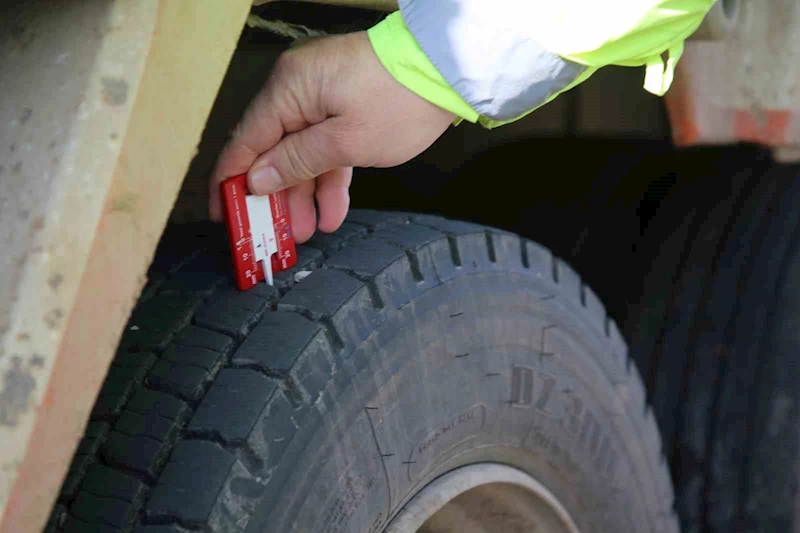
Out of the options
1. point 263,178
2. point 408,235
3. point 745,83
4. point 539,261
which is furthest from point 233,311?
point 745,83

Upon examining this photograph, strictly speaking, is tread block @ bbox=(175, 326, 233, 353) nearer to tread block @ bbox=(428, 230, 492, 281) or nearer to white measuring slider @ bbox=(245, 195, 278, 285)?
white measuring slider @ bbox=(245, 195, 278, 285)

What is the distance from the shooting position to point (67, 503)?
2.72ft

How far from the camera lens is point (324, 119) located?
95cm

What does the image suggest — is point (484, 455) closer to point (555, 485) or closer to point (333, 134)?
point (555, 485)

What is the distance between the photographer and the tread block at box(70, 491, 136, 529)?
31.7 inches

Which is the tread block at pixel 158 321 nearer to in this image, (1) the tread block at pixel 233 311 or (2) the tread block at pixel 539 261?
(1) the tread block at pixel 233 311

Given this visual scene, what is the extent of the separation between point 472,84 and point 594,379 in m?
0.55

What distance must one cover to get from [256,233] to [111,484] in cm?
29

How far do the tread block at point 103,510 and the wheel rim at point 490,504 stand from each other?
34 cm

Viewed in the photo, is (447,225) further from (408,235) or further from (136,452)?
(136,452)

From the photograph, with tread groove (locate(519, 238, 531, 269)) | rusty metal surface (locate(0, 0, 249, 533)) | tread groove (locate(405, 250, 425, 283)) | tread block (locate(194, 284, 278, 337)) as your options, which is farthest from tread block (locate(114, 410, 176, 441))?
tread groove (locate(519, 238, 531, 269))

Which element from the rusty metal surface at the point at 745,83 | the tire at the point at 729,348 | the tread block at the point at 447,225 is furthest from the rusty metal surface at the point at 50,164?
the tire at the point at 729,348

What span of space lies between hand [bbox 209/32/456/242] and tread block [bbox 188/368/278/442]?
0.69 ft

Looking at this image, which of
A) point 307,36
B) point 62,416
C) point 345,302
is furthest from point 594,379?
point 62,416
